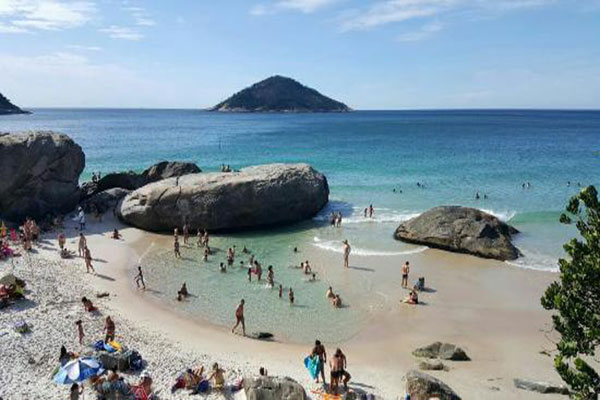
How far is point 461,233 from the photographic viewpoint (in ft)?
97.1

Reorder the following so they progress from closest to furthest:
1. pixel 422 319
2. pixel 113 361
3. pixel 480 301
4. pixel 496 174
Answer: pixel 113 361
pixel 422 319
pixel 480 301
pixel 496 174

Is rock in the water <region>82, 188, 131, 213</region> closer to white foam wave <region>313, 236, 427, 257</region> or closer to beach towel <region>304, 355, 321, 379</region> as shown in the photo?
white foam wave <region>313, 236, 427, 257</region>

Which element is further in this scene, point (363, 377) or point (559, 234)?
point (559, 234)

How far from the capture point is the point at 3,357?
16328 mm

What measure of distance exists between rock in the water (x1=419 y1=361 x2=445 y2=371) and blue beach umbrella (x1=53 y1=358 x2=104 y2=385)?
32.6 ft

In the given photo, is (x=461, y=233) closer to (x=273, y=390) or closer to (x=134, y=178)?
(x=273, y=390)

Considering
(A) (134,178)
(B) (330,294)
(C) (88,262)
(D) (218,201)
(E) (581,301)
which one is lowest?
(B) (330,294)

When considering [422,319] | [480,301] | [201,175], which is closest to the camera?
[422,319]

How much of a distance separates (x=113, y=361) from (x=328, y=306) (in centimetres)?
936

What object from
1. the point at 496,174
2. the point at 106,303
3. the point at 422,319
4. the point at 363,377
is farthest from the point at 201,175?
the point at 496,174

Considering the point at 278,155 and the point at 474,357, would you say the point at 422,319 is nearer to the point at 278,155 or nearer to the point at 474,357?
the point at 474,357

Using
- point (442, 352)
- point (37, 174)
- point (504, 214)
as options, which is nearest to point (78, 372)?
point (442, 352)

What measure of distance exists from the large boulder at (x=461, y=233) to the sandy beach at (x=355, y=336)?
1065 mm

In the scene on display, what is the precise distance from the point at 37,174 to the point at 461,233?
2691cm
